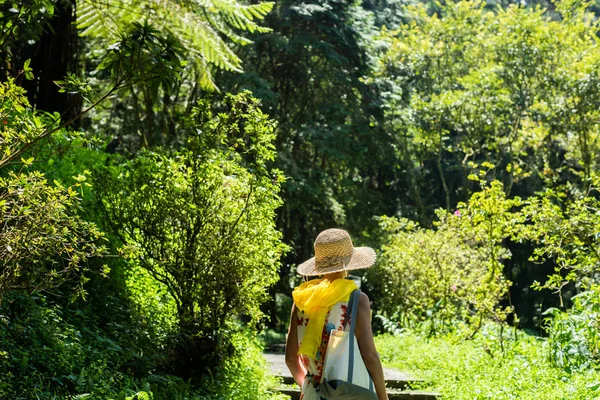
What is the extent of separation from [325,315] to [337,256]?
0.35 metres

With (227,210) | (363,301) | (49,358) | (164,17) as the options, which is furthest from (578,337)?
(164,17)

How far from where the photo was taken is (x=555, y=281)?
8898 mm

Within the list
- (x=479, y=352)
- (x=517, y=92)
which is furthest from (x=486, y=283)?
(x=517, y=92)

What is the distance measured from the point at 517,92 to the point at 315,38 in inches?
259

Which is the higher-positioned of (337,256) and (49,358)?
(337,256)

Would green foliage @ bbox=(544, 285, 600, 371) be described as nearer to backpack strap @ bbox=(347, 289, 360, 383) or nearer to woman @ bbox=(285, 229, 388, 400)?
woman @ bbox=(285, 229, 388, 400)

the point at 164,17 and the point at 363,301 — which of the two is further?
the point at 164,17

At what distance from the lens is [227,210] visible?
7082mm

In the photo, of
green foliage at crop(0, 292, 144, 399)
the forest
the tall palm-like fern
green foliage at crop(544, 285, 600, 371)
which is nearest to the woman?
the forest

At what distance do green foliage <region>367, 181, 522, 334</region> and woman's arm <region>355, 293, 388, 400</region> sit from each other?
625 centimetres

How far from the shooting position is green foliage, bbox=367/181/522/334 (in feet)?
33.8

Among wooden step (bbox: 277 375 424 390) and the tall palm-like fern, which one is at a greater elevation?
the tall palm-like fern

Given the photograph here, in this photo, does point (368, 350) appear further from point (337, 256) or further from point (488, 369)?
point (488, 369)

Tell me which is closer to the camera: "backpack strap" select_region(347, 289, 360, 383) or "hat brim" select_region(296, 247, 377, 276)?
"backpack strap" select_region(347, 289, 360, 383)
